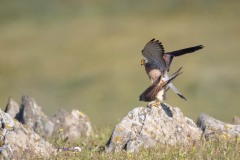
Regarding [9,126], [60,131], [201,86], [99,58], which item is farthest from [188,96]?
[9,126]

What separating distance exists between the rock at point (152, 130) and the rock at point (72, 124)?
8.66 feet

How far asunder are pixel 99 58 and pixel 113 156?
28304 millimetres

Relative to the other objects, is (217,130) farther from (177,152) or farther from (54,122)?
(54,122)

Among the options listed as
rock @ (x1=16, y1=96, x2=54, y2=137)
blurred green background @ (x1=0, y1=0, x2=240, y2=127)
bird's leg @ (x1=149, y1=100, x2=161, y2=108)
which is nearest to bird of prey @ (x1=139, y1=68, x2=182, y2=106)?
bird's leg @ (x1=149, y1=100, x2=161, y2=108)

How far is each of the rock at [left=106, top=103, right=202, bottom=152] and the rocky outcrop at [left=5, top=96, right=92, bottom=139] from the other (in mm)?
2623

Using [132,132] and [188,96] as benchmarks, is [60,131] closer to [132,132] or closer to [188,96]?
[132,132]

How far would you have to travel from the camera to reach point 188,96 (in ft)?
116

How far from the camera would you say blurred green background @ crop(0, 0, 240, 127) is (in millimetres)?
34906

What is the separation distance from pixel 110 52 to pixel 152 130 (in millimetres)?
27856

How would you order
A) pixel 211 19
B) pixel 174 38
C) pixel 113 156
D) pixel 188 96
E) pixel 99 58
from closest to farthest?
1. pixel 113 156
2. pixel 188 96
3. pixel 99 58
4. pixel 174 38
5. pixel 211 19

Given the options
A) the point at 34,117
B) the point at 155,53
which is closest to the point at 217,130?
the point at 155,53

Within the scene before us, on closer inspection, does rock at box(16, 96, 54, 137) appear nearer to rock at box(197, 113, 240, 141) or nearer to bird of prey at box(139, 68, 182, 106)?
bird of prey at box(139, 68, 182, 106)

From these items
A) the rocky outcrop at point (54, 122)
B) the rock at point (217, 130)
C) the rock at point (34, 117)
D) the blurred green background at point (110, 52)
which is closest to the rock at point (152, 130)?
the rock at point (217, 130)

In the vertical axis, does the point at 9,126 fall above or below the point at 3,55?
below
